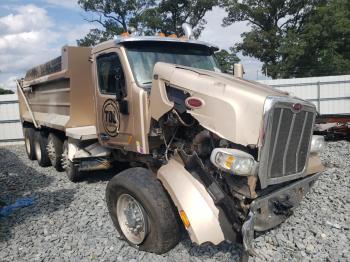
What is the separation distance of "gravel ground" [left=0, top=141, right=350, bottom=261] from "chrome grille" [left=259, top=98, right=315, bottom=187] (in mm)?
893

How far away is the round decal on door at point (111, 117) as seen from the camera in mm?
5605

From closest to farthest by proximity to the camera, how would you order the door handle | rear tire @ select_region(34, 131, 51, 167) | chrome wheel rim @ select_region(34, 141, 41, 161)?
the door handle
rear tire @ select_region(34, 131, 51, 167)
chrome wheel rim @ select_region(34, 141, 41, 161)

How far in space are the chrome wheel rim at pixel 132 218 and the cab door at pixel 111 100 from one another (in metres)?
1.07

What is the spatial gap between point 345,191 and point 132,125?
351cm

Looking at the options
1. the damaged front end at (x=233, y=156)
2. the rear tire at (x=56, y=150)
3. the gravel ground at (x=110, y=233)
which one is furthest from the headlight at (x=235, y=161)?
the rear tire at (x=56, y=150)

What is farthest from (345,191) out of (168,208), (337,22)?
(337,22)

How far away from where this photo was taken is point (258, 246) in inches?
171

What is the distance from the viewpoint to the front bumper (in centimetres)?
352

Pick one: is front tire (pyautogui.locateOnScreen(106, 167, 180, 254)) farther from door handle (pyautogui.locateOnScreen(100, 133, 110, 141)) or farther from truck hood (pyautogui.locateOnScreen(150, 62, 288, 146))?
door handle (pyautogui.locateOnScreen(100, 133, 110, 141))

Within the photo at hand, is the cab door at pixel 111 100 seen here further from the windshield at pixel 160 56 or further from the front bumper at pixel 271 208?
the front bumper at pixel 271 208

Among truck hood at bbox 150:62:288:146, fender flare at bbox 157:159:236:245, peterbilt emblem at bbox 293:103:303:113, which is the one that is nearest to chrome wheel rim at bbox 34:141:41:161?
truck hood at bbox 150:62:288:146

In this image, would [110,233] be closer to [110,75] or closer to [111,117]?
[111,117]

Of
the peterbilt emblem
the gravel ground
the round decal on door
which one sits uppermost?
the peterbilt emblem

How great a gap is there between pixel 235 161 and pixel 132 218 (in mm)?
1661
